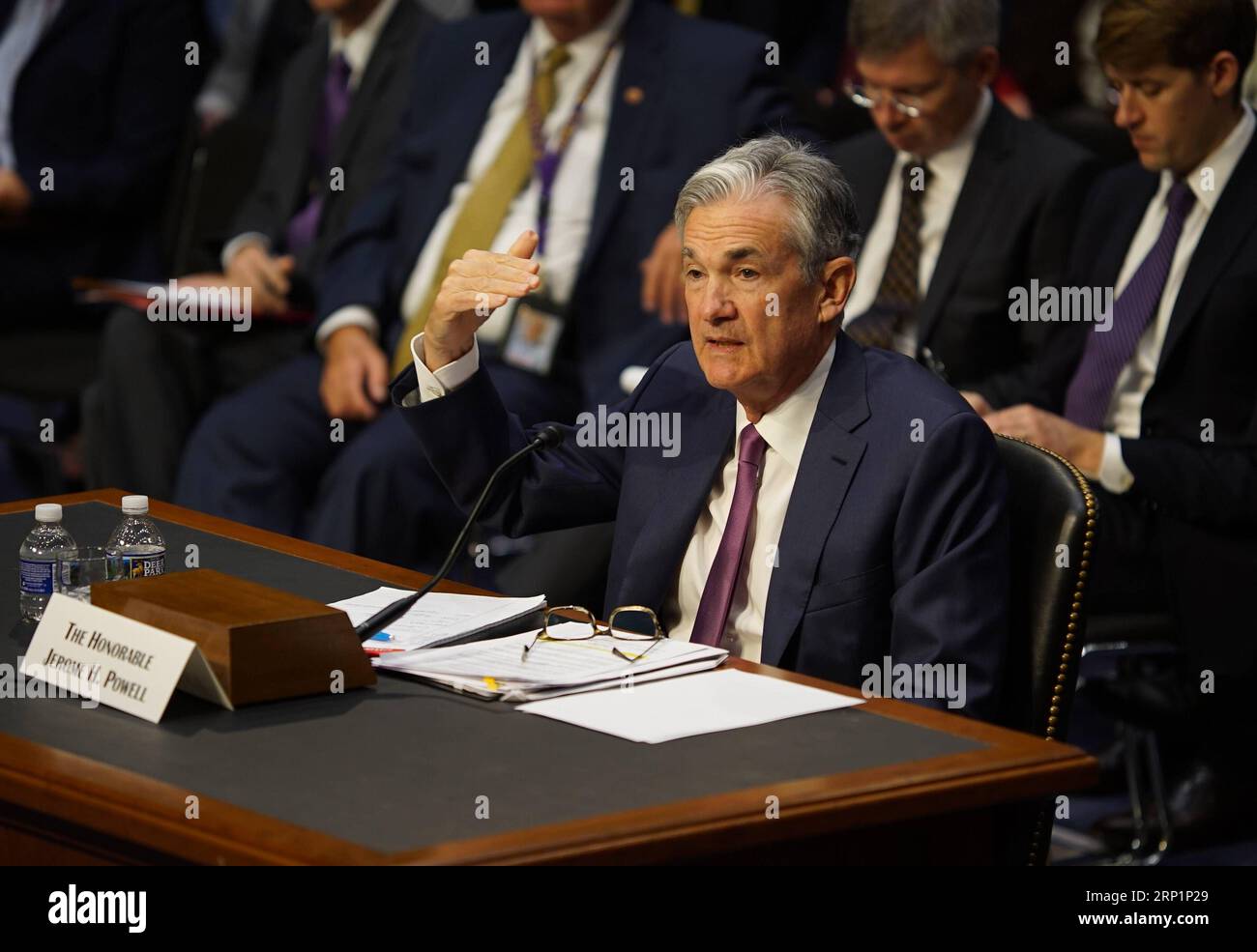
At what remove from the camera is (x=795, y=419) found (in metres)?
2.64

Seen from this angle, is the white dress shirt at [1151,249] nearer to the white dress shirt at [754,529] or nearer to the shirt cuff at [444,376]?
the white dress shirt at [754,529]

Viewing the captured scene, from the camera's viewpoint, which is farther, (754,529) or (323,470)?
(323,470)

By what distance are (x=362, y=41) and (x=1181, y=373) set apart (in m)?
2.40

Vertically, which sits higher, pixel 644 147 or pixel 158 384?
pixel 644 147

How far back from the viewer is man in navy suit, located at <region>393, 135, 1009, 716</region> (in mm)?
2422

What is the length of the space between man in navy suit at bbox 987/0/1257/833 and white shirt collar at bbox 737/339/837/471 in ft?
2.78

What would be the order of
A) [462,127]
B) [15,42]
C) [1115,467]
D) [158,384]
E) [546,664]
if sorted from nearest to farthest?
[546,664], [1115,467], [462,127], [158,384], [15,42]

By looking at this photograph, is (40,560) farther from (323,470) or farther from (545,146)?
(545,146)

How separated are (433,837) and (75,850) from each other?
438 mm

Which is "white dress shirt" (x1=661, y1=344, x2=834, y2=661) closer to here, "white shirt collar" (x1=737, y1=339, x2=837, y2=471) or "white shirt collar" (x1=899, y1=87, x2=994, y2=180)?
"white shirt collar" (x1=737, y1=339, x2=837, y2=471)

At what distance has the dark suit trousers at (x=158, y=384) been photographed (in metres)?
4.75

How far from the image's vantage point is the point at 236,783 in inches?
72.8

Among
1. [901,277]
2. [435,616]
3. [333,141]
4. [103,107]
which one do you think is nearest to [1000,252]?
[901,277]

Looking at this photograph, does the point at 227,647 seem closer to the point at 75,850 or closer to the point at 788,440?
the point at 75,850
